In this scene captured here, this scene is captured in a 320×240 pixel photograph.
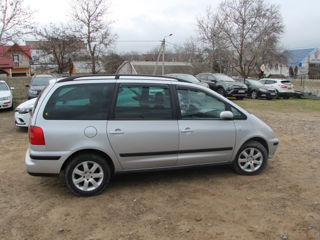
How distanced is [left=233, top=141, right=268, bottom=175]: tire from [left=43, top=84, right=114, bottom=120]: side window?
2.39 metres

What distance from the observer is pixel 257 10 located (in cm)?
2459

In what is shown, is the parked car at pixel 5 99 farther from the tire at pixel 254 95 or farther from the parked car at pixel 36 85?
the tire at pixel 254 95

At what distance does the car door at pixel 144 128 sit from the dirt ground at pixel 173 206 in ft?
1.71

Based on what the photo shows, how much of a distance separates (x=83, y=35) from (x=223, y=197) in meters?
26.9

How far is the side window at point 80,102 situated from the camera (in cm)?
365

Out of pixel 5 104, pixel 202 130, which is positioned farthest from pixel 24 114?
pixel 202 130

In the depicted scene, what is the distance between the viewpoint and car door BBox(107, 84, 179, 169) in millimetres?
3764

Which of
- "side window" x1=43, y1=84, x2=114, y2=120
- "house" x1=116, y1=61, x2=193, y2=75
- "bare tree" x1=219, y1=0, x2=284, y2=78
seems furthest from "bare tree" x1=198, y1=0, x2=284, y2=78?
"side window" x1=43, y1=84, x2=114, y2=120

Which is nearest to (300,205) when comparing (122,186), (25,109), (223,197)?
(223,197)

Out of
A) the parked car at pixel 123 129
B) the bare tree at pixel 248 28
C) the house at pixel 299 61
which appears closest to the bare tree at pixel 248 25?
the bare tree at pixel 248 28

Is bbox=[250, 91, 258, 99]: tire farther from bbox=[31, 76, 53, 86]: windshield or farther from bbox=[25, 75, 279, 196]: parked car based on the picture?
bbox=[25, 75, 279, 196]: parked car

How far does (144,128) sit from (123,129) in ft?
1.00

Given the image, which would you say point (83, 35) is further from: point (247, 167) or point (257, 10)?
point (247, 167)

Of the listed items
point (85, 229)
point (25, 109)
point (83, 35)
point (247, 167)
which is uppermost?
point (83, 35)
